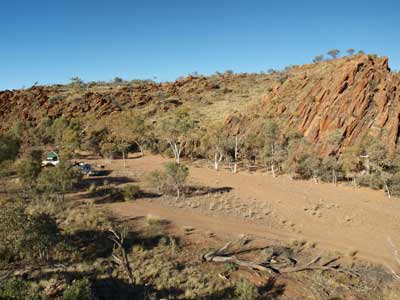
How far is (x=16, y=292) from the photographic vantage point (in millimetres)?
8273

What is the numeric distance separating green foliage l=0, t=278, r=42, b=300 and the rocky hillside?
1172 inches

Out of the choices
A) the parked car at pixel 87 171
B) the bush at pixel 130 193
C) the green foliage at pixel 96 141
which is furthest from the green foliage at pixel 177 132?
the bush at pixel 130 193

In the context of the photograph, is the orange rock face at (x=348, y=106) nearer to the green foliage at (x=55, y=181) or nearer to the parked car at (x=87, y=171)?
the parked car at (x=87, y=171)

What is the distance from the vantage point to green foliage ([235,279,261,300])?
10.1 metres

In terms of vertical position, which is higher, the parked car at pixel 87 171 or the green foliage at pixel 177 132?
the green foliage at pixel 177 132

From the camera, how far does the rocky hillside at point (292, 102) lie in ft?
110

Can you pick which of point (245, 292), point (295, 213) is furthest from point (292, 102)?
point (245, 292)

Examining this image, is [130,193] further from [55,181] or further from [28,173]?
[28,173]

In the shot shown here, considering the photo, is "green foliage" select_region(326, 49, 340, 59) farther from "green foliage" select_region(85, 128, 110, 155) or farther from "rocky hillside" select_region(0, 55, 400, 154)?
"green foliage" select_region(85, 128, 110, 155)

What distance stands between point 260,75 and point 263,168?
54948mm

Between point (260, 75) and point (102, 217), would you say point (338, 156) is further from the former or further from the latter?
point (260, 75)

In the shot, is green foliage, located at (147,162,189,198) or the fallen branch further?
green foliage, located at (147,162,189,198)

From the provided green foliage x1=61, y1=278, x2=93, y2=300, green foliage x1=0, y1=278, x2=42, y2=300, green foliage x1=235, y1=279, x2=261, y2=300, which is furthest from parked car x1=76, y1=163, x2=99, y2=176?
green foliage x1=235, y1=279, x2=261, y2=300

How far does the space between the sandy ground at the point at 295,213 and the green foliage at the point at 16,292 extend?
9655 mm
